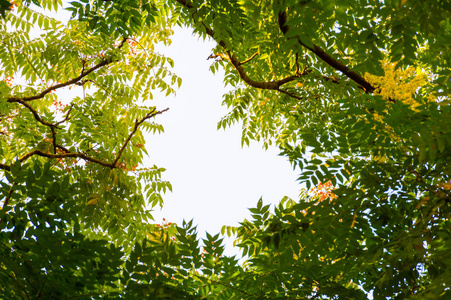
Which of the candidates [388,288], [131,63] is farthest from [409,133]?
[131,63]

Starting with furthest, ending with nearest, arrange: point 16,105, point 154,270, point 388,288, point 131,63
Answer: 1. point 131,63
2. point 16,105
3. point 388,288
4. point 154,270

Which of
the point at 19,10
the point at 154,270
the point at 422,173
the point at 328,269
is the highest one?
the point at 19,10

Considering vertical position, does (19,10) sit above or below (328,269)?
above

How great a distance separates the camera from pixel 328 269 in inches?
92.8

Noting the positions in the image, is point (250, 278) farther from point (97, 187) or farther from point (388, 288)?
point (97, 187)

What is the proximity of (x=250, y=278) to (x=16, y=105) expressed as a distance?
462 centimetres


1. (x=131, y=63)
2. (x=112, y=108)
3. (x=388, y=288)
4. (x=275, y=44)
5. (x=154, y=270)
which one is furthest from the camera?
(x=131, y=63)

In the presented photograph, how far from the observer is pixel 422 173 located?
2.36 meters

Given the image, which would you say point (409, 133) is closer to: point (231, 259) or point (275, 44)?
point (231, 259)

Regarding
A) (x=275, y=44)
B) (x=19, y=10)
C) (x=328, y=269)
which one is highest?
(x=19, y=10)

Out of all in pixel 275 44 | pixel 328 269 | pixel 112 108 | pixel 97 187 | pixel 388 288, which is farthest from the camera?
pixel 112 108

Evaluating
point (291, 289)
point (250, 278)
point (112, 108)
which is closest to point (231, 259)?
point (250, 278)

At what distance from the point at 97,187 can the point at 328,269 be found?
325 cm

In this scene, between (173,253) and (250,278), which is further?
(250,278)
